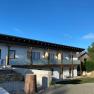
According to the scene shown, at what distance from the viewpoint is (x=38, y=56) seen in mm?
44219

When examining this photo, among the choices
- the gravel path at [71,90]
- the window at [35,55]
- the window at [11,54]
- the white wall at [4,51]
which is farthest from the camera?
the window at [35,55]

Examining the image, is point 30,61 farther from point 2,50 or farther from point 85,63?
point 85,63

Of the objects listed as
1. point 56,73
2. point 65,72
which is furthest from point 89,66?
point 56,73

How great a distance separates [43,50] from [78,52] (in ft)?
53.7

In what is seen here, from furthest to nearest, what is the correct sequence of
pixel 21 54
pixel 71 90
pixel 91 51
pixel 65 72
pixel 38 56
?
pixel 91 51, pixel 65 72, pixel 38 56, pixel 21 54, pixel 71 90

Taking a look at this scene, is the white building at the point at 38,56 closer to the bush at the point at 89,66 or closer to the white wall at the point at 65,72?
the white wall at the point at 65,72

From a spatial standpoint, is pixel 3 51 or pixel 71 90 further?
pixel 3 51

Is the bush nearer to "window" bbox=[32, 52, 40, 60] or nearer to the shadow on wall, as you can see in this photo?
"window" bbox=[32, 52, 40, 60]

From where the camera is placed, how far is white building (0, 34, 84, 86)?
3722 cm

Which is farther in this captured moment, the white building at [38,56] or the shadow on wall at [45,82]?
A: the white building at [38,56]

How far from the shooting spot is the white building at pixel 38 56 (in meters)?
37.2

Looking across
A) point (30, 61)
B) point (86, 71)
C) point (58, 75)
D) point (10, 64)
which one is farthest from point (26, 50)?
point (86, 71)

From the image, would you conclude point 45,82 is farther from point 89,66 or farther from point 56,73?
point 89,66

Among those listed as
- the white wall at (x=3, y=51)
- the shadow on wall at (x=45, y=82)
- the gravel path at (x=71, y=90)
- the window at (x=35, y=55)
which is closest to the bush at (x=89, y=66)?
the window at (x=35, y=55)
